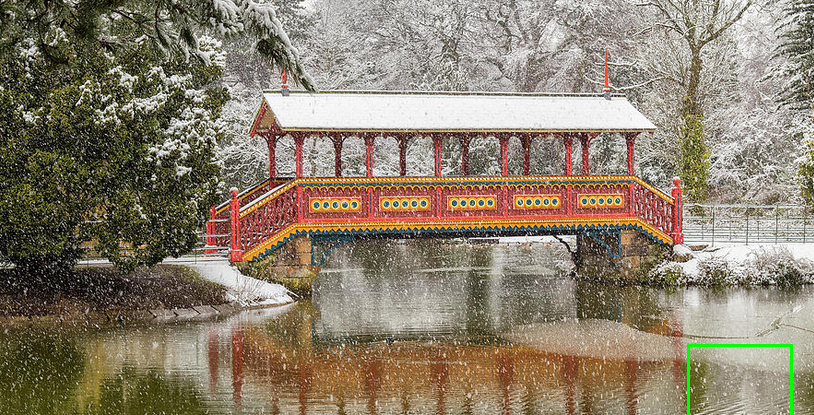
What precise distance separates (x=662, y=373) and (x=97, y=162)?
10.9 meters

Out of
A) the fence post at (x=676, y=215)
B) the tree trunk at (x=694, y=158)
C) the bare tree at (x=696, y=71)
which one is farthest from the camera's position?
the bare tree at (x=696, y=71)

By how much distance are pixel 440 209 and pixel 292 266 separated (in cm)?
367

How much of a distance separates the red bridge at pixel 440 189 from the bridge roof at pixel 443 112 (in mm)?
28

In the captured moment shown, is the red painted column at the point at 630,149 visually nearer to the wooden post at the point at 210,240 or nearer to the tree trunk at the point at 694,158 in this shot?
the wooden post at the point at 210,240

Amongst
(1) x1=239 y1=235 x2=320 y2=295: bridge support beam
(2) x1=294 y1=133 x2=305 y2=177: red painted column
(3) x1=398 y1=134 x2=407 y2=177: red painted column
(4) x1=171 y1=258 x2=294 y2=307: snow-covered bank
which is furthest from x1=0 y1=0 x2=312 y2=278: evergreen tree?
(3) x1=398 y1=134 x2=407 y2=177: red painted column

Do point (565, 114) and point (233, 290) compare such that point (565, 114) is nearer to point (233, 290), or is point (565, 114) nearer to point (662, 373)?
point (233, 290)

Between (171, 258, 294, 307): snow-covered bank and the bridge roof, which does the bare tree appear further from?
(171, 258, 294, 307): snow-covered bank

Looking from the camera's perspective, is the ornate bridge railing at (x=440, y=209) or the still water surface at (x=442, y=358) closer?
the still water surface at (x=442, y=358)

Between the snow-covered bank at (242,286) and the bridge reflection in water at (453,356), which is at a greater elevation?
the snow-covered bank at (242,286)

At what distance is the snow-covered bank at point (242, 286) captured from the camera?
19.6 meters

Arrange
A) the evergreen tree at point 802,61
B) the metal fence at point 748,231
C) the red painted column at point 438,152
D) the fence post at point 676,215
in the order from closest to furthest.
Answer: the red painted column at point 438,152 → the fence post at point 676,215 → the metal fence at point 748,231 → the evergreen tree at point 802,61

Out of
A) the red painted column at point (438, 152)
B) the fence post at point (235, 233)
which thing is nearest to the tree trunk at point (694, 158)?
the red painted column at point (438, 152)

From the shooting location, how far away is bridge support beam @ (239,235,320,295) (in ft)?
68.2

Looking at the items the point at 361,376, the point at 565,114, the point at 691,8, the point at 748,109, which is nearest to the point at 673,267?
the point at 565,114
